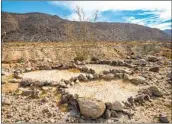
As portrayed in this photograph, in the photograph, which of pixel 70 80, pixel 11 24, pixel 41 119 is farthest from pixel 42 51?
pixel 11 24

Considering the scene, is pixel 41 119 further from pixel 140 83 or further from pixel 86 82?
pixel 140 83

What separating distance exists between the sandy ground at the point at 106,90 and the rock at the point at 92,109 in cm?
64

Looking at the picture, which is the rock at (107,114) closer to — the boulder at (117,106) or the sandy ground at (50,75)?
the boulder at (117,106)

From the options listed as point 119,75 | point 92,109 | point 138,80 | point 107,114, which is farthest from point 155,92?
point 92,109

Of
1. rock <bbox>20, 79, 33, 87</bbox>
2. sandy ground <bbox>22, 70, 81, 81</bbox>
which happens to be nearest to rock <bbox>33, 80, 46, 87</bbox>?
rock <bbox>20, 79, 33, 87</bbox>

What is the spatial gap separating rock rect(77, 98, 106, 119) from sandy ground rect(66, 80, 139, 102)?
25.3 inches

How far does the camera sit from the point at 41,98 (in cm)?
530

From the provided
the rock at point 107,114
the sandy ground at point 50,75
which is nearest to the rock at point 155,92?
the rock at point 107,114

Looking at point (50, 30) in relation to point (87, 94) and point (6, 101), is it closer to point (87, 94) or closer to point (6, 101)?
point (87, 94)

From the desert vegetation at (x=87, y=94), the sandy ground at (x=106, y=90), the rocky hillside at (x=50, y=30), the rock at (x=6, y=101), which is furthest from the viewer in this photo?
the rocky hillside at (x=50, y=30)

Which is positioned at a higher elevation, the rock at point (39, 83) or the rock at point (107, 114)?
the rock at point (39, 83)

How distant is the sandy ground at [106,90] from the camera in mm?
5294

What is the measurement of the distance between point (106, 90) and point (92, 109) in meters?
1.32

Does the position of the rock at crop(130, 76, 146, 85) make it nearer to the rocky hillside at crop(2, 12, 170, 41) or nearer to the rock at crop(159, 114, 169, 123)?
the rock at crop(159, 114, 169, 123)
